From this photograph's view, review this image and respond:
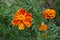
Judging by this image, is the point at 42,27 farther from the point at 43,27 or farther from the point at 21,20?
the point at 21,20

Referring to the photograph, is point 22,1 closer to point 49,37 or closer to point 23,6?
point 23,6

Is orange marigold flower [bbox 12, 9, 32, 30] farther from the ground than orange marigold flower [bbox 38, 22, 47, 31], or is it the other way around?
orange marigold flower [bbox 12, 9, 32, 30]

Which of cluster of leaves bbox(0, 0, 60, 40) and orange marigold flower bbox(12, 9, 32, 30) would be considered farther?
cluster of leaves bbox(0, 0, 60, 40)

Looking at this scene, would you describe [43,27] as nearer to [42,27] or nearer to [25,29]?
[42,27]

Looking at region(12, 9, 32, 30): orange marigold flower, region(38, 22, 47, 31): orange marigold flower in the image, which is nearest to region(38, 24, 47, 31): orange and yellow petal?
region(38, 22, 47, 31): orange marigold flower

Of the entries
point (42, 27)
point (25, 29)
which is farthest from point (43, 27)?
point (25, 29)

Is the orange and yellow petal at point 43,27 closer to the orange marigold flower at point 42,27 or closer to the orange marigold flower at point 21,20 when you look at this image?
the orange marigold flower at point 42,27

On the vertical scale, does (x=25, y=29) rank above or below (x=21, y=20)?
below

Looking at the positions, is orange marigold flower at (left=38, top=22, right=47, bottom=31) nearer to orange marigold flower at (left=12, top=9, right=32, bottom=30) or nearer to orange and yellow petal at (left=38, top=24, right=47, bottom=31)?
orange and yellow petal at (left=38, top=24, right=47, bottom=31)

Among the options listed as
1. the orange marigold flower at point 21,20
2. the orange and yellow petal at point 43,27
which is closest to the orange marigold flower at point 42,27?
the orange and yellow petal at point 43,27

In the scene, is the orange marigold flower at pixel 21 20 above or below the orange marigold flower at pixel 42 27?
above

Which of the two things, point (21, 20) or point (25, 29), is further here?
point (25, 29)

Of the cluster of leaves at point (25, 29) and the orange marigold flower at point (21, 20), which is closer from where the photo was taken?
the orange marigold flower at point (21, 20)
